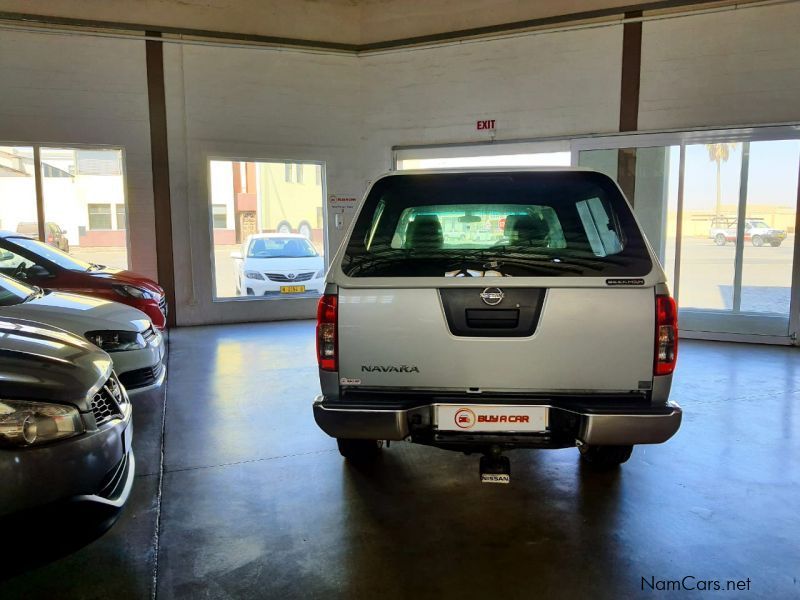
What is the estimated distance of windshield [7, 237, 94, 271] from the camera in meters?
6.08

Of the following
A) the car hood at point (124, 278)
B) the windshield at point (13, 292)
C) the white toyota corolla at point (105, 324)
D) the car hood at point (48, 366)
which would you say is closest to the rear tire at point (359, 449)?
the car hood at point (48, 366)

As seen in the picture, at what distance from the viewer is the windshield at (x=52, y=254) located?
→ 6082mm

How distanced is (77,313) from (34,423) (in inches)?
98.6

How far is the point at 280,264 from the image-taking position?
31.2 feet

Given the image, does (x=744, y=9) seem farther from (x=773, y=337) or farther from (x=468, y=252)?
(x=468, y=252)

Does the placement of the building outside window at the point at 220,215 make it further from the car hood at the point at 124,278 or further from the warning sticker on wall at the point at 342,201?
the car hood at the point at 124,278

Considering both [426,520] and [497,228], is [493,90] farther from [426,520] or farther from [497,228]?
[426,520]

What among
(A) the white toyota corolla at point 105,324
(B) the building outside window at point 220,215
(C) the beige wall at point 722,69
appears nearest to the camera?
(A) the white toyota corolla at point 105,324

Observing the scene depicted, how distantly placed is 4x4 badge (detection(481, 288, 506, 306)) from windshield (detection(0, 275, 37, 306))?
133 inches

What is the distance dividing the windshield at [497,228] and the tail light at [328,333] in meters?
0.19

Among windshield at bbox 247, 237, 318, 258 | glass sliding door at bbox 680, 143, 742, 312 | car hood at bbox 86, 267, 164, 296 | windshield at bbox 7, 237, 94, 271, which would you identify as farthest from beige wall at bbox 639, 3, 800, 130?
windshield at bbox 7, 237, 94, 271

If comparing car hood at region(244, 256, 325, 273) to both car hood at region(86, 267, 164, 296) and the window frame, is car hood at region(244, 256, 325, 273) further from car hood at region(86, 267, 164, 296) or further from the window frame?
car hood at region(86, 267, 164, 296)

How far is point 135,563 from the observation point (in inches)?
108

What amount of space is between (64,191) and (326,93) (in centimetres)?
412
